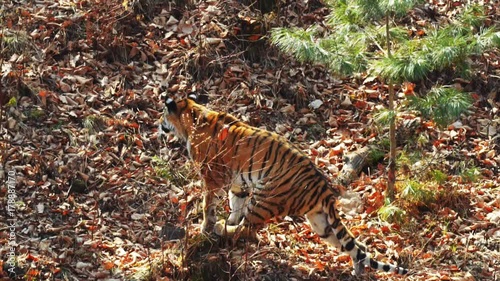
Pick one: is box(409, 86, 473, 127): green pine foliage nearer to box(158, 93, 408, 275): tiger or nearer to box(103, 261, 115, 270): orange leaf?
box(158, 93, 408, 275): tiger

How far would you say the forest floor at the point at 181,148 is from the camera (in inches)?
318

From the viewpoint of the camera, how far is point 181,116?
8.76m

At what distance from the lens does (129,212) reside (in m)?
8.72

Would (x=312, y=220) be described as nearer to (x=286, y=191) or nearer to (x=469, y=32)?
(x=286, y=191)

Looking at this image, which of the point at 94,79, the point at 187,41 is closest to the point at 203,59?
the point at 187,41

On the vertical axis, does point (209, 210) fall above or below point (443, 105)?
below

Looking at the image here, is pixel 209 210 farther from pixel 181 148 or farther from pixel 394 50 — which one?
pixel 394 50

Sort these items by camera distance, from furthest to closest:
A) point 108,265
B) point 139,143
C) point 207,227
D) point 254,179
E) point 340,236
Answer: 1. point 139,143
2. point 254,179
3. point 207,227
4. point 340,236
5. point 108,265

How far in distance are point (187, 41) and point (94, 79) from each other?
4.34 ft

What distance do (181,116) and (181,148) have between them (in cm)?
104

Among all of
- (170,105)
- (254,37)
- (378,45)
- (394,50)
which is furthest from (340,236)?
(254,37)

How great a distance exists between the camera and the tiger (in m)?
8.18

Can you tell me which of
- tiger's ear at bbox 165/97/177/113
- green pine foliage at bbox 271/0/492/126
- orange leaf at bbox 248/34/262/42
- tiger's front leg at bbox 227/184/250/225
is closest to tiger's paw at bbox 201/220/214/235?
tiger's front leg at bbox 227/184/250/225

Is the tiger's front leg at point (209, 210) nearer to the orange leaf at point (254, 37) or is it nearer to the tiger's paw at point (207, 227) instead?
the tiger's paw at point (207, 227)
